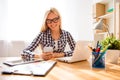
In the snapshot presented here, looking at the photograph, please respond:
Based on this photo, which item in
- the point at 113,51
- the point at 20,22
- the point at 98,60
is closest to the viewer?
the point at 98,60

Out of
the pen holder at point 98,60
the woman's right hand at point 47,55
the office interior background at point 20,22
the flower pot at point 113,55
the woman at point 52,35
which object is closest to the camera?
the pen holder at point 98,60

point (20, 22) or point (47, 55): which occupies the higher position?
point (20, 22)

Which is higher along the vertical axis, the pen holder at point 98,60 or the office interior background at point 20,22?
the office interior background at point 20,22

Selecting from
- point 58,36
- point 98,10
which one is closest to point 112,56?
point 58,36

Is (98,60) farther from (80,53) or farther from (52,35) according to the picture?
(52,35)

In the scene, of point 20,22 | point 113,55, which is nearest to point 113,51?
point 113,55

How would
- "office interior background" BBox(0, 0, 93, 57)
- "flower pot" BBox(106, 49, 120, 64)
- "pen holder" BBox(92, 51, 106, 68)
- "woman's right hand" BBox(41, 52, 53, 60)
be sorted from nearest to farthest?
"pen holder" BBox(92, 51, 106, 68)
"flower pot" BBox(106, 49, 120, 64)
"woman's right hand" BBox(41, 52, 53, 60)
"office interior background" BBox(0, 0, 93, 57)

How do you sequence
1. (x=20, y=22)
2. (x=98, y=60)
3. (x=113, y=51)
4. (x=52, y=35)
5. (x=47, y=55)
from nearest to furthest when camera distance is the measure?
(x=98, y=60)
(x=113, y=51)
(x=47, y=55)
(x=52, y=35)
(x=20, y=22)

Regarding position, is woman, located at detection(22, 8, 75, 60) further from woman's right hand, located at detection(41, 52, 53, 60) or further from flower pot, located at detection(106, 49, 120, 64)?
flower pot, located at detection(106, 49, 120, 64)

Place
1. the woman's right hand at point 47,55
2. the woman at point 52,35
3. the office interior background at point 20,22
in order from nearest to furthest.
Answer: the woman's right hand at point 47,55
the woman at point 52,35
the office interior background at point 20,22

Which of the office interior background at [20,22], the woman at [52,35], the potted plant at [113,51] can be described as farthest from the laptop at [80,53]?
the office interior background at [20,22]

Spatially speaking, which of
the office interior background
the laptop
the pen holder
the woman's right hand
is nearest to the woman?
the woman's right hand

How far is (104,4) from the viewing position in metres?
3.09

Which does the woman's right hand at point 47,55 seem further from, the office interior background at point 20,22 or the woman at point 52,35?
the office interior background at point 20,22
